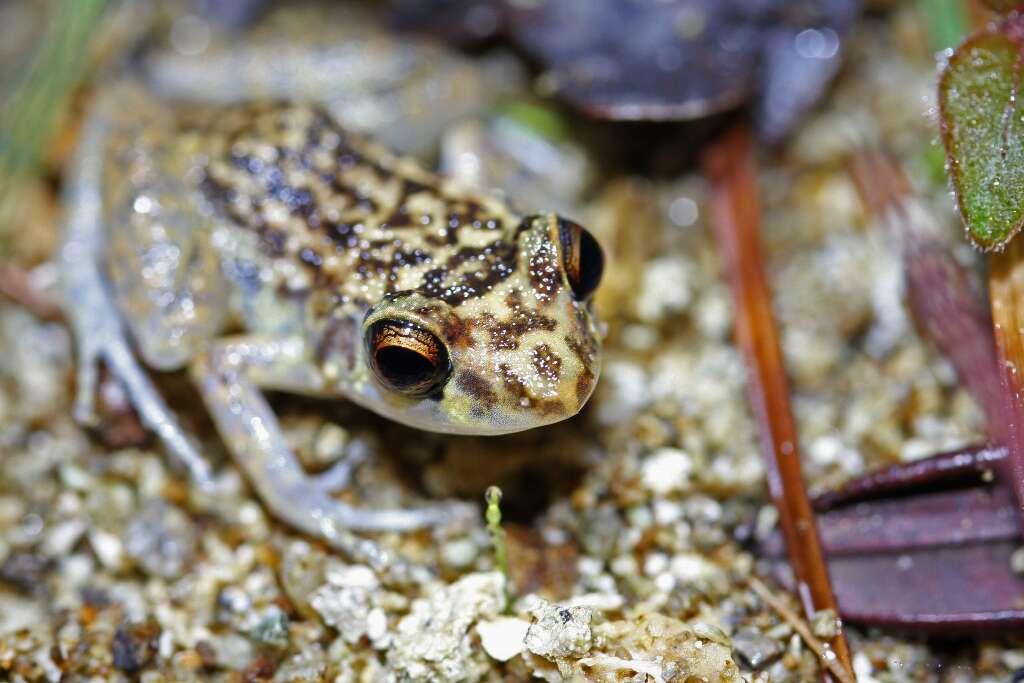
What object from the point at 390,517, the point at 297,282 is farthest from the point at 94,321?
the point at 390,517

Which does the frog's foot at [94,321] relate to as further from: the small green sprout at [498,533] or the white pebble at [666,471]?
Result: the white pebble at [666,471]

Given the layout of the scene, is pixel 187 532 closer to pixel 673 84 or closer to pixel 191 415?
pixel 191 415

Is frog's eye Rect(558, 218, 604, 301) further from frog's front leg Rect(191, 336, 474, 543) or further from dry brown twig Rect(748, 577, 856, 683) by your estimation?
dry brown twig Rect(748, 577, 856, 683)

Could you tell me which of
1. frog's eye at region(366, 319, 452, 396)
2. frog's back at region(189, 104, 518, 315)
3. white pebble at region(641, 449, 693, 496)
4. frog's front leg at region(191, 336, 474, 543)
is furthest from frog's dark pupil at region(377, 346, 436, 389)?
white pebble at region(641, 449, 693, 496)

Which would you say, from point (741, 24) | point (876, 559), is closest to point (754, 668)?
point (876, 559)

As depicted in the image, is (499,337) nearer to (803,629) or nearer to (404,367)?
(404,367)

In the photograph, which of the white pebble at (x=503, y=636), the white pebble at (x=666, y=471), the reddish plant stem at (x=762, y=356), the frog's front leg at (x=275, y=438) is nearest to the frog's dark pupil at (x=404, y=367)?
the frog's front leg at (x=275, y=438)
